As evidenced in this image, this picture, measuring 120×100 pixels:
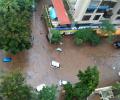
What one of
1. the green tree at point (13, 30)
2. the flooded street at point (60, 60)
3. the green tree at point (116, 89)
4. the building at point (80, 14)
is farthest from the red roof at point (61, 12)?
the green tree at point (116, 89)

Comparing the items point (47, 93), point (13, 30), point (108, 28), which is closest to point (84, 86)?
point (47, 93)

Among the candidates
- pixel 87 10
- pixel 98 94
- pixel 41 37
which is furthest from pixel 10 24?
pixel 98 94

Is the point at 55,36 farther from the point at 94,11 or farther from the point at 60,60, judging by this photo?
the point at 94,11

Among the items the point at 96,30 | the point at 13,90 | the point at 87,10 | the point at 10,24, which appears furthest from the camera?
the point at 96,30

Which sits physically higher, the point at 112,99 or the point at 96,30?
the point at 96,30

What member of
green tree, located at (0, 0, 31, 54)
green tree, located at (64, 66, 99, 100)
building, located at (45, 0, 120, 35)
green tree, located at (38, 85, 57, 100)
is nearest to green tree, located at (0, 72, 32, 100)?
green tree, located at (38, 85, 57, 100)

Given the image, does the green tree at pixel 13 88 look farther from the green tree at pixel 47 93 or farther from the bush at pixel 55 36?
the bush at pixel 55 36

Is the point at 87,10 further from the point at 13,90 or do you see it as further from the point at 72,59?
the point at 13,90

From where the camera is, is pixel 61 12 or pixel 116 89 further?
pixel 61 12
